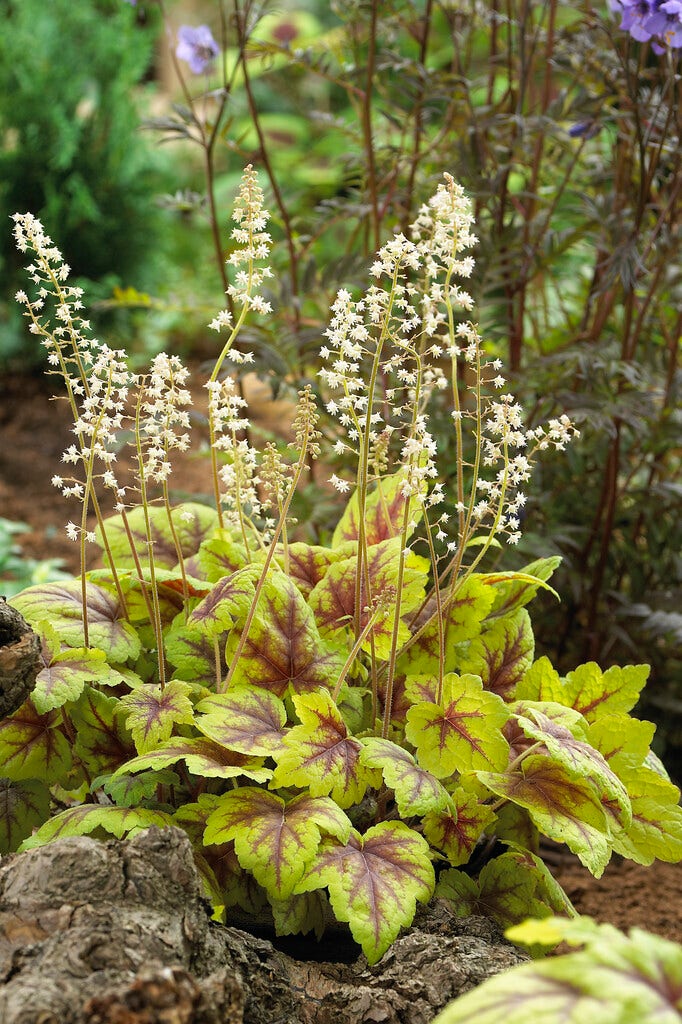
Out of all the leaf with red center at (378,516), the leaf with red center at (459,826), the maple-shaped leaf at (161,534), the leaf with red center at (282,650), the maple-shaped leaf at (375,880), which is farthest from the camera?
the maple-shaped leaf at (161,534)

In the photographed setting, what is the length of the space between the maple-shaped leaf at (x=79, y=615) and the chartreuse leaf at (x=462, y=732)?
0.51 m

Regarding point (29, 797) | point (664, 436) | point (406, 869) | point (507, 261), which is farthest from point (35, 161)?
point (406, 869)

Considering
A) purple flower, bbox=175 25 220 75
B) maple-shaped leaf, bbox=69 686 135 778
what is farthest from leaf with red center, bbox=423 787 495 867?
purple flower, bbox=175 25 220 75

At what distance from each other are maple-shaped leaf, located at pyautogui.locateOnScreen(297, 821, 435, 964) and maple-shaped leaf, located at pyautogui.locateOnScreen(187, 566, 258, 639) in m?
0.35

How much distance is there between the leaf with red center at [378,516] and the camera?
190 centimetres

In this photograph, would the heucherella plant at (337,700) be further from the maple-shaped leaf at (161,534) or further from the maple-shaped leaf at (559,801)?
the maple-shaped leaf at (161,534)

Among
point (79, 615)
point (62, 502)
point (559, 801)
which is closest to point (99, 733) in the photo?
point (79, 615)

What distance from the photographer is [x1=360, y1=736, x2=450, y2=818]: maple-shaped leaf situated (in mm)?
1385

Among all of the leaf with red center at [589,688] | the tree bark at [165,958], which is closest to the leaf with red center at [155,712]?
the tree bark at [165,958]

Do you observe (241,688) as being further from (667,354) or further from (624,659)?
(667,354)

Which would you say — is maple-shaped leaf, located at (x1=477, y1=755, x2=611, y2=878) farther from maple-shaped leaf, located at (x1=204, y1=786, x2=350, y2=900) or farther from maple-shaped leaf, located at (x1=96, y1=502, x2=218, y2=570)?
maple-shaped leaf, located at (x1=96, y1=502, x2=218, y2=570)

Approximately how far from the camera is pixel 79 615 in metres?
1.77

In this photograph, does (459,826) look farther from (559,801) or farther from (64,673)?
(64,673)

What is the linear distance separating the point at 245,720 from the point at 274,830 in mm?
186
